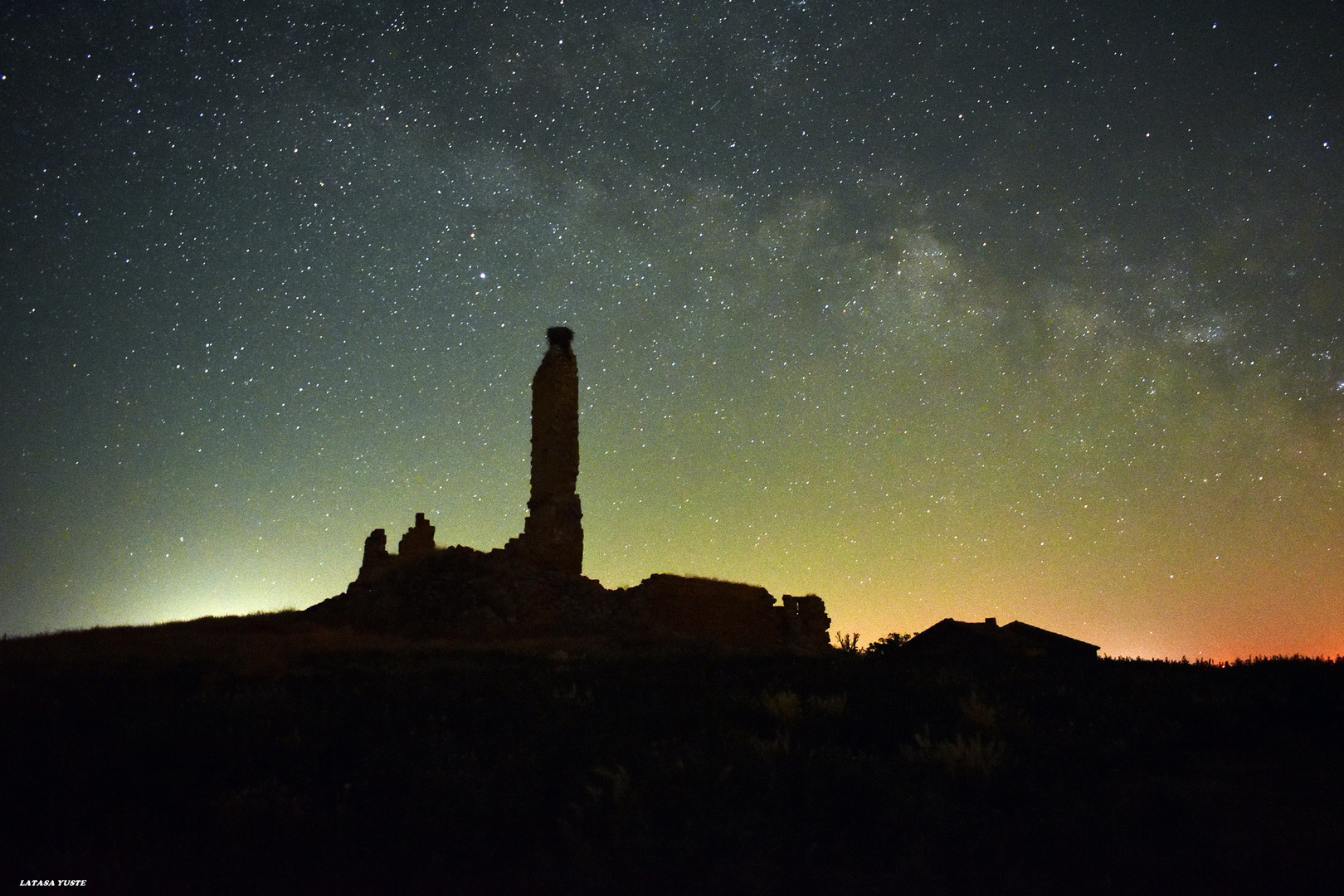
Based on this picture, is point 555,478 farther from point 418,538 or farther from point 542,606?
point 418,538

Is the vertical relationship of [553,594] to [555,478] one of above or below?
below

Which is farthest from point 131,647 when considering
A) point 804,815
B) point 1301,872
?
point 1301,872

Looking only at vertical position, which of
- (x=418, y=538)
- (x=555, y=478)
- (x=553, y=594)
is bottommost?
(x=553, y=594)

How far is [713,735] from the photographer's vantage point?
6.61 metres

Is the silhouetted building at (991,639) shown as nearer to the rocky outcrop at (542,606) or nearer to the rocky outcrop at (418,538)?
the rocky outcrop at (542,606)

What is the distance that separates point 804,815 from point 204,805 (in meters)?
4.72

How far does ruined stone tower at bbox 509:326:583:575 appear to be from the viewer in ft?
89.4

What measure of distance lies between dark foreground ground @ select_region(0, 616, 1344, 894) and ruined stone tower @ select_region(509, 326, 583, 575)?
17.8 metres

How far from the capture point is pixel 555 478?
27.5m

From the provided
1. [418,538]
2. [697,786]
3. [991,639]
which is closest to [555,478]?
[418,538]

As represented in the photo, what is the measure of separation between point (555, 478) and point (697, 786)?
22752 mm

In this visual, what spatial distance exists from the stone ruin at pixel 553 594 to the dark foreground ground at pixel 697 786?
48.0 ft

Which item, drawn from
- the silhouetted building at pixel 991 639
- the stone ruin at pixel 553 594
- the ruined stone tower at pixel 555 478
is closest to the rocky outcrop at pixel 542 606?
the stone ruin at pixel 553 594

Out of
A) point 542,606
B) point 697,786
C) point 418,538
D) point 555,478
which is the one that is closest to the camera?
point 697,786
